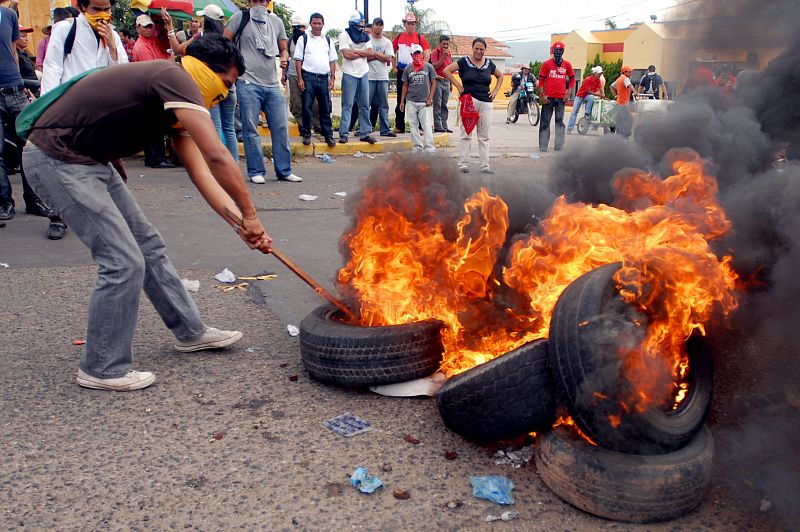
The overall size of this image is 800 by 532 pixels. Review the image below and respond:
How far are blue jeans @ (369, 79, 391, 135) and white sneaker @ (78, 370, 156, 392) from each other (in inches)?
437

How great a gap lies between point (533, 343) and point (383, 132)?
1283 centimetres

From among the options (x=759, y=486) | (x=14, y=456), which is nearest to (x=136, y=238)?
(x=14, y=456)

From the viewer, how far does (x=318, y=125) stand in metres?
15.1

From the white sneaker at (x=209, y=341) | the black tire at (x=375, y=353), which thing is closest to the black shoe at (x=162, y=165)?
the white sneaker at (x=209, y=341)

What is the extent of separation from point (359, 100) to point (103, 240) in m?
10.5

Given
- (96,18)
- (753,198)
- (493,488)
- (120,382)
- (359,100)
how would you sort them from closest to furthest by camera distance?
(493,488) → (120,382) → (753,198) → (96,18) → (359,100)

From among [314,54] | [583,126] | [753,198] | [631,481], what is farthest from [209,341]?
[583,126]

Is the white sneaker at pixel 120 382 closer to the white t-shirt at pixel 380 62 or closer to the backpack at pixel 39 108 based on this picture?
the backpack at pixel 39 108

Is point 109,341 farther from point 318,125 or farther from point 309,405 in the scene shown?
point 318,125

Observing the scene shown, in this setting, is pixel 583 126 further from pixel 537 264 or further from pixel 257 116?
pixel 537 264

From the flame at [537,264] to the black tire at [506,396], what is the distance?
A: 0.37 metres

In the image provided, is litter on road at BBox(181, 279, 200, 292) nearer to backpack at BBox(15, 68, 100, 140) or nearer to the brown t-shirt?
the brown t-shirt

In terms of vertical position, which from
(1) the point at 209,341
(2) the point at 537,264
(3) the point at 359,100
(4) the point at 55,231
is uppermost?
(3) the point at 359,100

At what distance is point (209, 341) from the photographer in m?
4.34
